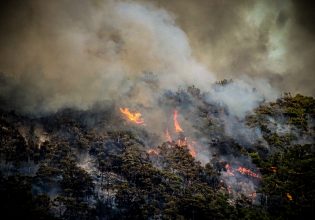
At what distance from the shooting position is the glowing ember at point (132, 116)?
340 ft

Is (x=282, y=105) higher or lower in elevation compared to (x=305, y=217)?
higher

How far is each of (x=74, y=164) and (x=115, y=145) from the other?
38.1 ft

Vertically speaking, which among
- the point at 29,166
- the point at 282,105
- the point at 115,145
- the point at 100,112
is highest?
the point at 282,105

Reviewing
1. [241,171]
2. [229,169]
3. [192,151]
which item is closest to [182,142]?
[192,151]

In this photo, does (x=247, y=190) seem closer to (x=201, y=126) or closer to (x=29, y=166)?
(x=201, y=126)

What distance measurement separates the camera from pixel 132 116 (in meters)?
105

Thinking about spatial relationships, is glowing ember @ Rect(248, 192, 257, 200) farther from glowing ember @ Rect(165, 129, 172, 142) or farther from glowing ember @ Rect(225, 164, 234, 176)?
glowing ember @ Rect(165, 129, 172, 142)

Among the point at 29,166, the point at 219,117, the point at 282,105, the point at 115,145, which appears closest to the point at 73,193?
the point at 29,166

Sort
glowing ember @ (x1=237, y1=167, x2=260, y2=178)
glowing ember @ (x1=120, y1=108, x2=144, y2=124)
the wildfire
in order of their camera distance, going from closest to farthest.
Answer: glowing ember @ (x1=237, y1=167, x2=260, y2=178) → the wildfire → glowing ember @ (x1=120, y1=108, x2=144, y2=124)

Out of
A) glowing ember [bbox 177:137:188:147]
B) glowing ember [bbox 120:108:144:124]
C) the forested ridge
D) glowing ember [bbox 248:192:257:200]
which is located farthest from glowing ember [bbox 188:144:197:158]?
glowing ember [bbox 248:192:257:200]

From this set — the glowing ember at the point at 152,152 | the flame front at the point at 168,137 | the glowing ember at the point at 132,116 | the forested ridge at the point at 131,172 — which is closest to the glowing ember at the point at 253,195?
the forested ridge at the point at 131,172

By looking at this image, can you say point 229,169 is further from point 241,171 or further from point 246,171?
point 246,171

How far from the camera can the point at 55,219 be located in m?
65.6

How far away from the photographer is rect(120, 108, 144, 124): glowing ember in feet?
340
